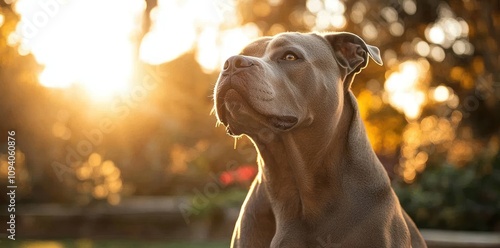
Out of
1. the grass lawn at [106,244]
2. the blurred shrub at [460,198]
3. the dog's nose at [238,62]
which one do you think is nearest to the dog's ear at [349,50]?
the dog's nose at [238,62]

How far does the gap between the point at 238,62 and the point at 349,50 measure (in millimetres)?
844

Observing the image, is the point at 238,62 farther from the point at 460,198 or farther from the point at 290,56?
the point at 460,198

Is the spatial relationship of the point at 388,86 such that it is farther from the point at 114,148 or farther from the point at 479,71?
the point at 114,148

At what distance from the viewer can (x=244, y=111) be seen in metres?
3.48

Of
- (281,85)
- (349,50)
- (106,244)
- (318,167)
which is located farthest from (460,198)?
(281,85)

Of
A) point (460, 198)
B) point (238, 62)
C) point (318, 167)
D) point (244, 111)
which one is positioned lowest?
point (460, 198)

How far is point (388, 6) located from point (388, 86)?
270 centimetres

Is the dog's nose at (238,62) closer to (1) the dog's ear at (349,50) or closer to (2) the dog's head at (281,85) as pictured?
(2) the dog's head at (281,85)

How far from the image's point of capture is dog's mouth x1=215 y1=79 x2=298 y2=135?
11.3 ft

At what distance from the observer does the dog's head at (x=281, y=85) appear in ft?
11.2

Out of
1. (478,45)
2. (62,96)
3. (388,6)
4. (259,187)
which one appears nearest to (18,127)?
(62,96)

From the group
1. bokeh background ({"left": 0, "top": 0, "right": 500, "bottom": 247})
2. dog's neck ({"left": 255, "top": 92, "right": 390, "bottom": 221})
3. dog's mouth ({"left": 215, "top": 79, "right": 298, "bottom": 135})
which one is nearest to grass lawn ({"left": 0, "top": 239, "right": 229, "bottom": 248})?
bokeh background ({"left": 0, "top": 0, "right": 500, "bottom": 247})

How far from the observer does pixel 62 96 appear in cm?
1630

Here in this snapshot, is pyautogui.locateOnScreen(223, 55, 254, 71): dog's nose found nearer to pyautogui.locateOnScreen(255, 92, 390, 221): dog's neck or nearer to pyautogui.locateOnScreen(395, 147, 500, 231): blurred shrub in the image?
pyautogui.locateOnScreen(255, 92, 390, 221): dog's neck
